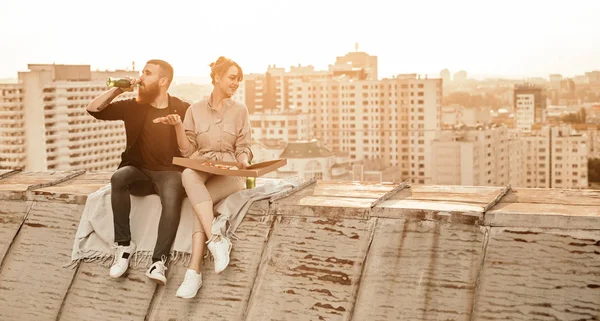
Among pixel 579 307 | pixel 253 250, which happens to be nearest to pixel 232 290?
pixel 253 250

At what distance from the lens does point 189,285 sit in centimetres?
319

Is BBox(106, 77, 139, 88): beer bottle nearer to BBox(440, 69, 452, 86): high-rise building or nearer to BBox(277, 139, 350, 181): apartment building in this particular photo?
BBox(277, 139, 350, 181): apartment building

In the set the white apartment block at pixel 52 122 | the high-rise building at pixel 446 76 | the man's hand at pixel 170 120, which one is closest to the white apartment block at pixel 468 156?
the white apartment block at pixel 52 122

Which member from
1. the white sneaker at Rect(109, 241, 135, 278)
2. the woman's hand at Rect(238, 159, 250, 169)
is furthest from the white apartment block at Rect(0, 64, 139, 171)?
the white sneaker at Rect(109, 241, 135, 278)

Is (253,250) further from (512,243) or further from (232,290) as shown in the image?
(512,243)

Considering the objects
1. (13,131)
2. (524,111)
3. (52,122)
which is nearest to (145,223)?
(13,131)

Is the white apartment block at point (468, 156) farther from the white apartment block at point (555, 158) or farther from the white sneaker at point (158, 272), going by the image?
the white sneaker at point (158, 272)

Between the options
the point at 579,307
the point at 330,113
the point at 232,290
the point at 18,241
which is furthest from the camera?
the point at 330,113

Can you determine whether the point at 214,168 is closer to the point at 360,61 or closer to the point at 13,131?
the point at 13,131

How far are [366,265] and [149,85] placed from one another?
1.35 m

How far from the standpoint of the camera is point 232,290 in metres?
3.19

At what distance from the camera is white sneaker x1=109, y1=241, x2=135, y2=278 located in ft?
11.1

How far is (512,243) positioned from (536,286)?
20 centimetres

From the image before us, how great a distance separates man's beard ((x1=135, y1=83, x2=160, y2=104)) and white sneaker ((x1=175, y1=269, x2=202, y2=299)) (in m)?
0.94
